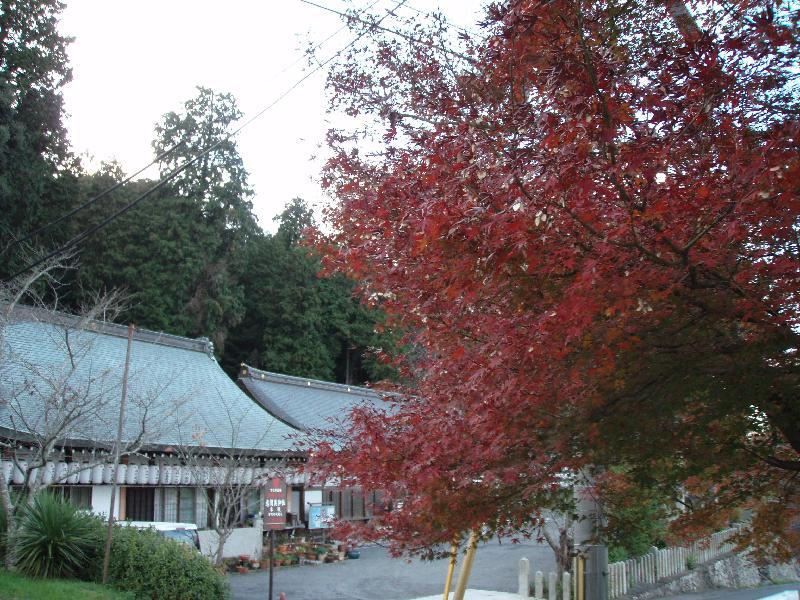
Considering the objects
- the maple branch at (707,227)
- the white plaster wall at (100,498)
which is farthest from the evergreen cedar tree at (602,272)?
the white plaster wall at (100,498)

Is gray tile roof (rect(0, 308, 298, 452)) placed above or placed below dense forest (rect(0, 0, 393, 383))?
below

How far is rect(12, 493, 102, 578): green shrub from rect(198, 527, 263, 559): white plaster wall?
798cm

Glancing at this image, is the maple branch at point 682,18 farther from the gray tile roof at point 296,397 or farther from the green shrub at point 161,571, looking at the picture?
the gray tile roof at point 296,397

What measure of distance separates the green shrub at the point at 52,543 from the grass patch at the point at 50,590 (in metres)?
0.38

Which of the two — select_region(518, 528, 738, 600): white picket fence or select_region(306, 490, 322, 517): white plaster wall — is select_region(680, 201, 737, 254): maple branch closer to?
select_region(518, 528, 738, 600): white picket fence

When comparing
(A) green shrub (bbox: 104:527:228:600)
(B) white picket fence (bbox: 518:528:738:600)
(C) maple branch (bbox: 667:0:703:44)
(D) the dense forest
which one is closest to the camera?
(C) maple branch (bbox: 667:0:703:44)

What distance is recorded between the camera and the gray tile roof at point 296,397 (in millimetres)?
31469

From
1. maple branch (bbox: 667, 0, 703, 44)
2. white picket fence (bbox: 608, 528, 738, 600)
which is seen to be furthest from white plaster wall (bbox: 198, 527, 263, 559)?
maple branch (bbox: 667, 0, 703, 44)

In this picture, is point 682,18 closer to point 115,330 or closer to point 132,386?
point 132,386

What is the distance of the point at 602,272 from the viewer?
4.13 m

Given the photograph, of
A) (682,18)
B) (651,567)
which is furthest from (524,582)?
(682,18)

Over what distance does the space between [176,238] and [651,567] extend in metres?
27.7

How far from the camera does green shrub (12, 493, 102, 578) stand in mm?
12680

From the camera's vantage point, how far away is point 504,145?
15.0ft
